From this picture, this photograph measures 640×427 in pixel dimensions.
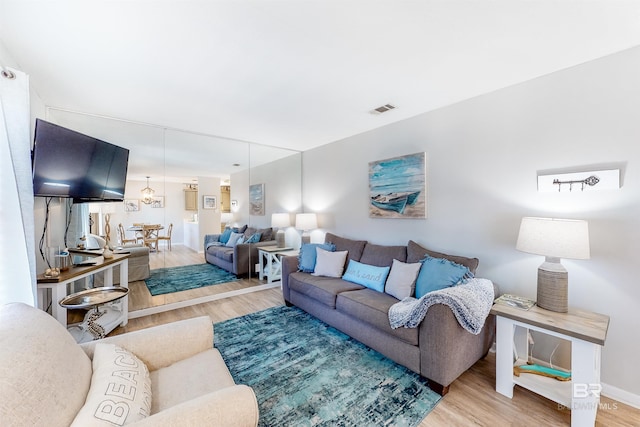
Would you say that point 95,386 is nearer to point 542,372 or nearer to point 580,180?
point 542,372

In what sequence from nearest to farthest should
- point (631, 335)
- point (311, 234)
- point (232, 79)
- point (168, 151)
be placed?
1. point (631, 335)
2. point (232, 79)
3. point (168, 151)
4. point (311, 234)

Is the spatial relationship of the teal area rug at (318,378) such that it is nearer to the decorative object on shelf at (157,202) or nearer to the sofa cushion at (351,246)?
the sofa cushion at (351,246)

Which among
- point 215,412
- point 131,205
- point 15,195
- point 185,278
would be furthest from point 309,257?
point 15,195

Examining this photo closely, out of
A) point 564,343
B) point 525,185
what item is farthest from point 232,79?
point 564,343

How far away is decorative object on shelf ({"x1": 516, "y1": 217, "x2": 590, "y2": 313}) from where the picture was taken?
1687mm

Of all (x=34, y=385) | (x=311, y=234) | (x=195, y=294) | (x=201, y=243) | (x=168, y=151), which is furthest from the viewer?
(x=311, y=234)

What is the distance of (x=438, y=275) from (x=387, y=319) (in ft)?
2.05

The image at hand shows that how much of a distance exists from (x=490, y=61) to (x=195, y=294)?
431 centimetres

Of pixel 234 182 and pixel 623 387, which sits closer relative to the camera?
pixel 623 387

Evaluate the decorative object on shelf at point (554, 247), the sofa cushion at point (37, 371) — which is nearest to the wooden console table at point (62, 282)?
the sofa cushion at point (37, 371)

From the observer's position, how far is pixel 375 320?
219 cm

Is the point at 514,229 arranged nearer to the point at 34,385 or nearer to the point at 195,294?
the point at 34,385

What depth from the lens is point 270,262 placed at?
4.25m

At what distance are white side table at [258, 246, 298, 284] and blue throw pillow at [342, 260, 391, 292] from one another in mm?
1398
